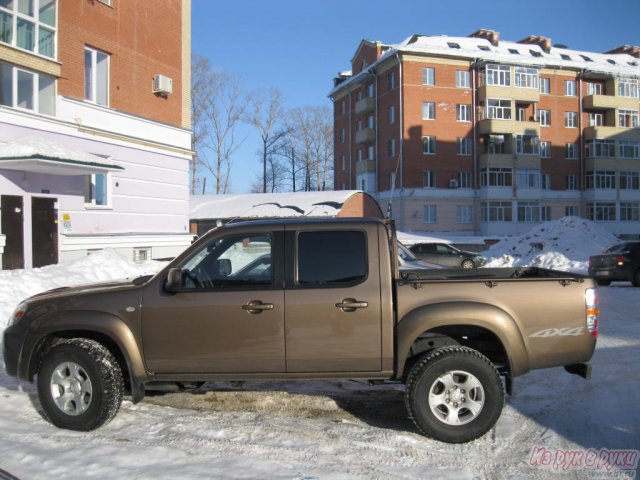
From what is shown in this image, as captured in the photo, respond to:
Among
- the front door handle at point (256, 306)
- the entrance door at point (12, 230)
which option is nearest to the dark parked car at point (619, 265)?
the front door handle at point (256, 306)

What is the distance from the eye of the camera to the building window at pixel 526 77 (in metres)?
50.7

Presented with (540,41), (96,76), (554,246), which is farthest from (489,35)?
(96,76)

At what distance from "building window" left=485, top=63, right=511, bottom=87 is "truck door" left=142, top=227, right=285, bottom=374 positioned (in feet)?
162

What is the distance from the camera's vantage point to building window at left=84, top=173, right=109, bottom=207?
62.6 ft

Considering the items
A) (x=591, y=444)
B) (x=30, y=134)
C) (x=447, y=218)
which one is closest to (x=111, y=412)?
(x=591, y=444)

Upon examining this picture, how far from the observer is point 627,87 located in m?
55.5

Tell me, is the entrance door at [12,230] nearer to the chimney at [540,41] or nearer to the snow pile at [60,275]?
the snow pile at [60,275]

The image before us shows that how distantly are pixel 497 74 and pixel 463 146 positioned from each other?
22.5 feet

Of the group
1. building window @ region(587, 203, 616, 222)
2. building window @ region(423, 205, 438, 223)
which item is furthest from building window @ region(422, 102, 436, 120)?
building window @ region(587, 203, 616, 222)

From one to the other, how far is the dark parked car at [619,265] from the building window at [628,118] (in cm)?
4292

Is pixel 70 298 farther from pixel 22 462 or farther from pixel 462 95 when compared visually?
pixel 462 95

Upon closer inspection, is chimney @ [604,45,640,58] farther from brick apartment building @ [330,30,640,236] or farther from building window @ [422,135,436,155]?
building window @ [422,135,436,155]

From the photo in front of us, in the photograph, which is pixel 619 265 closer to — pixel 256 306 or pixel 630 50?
pixel 256 306

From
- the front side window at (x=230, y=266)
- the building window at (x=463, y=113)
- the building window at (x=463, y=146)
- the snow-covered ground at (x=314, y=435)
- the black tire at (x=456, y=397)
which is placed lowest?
the snow-covered ground at (x=314, y=435)
